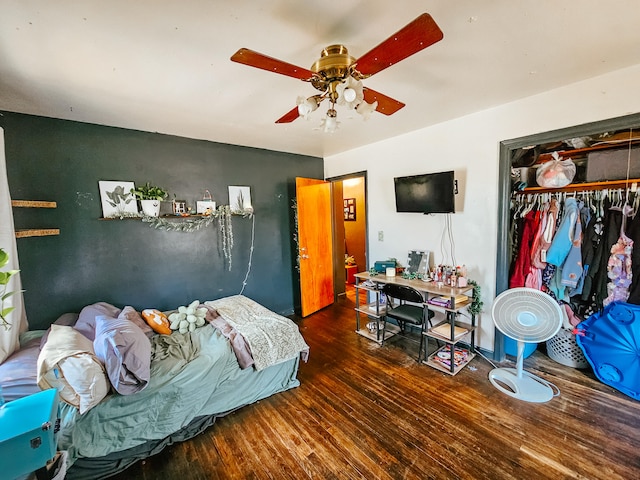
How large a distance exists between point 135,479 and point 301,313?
257cm

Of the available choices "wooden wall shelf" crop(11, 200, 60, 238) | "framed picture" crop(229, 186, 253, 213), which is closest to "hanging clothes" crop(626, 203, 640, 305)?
"framed picture" crop(229, 186, 253, 213)

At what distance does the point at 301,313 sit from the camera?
400 centimetres

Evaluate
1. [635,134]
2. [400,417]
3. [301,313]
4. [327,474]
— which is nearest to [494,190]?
[635,134]

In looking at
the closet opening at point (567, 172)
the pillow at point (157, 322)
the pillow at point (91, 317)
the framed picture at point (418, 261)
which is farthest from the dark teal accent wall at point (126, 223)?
the closet opening at point (567, 172)

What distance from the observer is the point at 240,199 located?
3.51m

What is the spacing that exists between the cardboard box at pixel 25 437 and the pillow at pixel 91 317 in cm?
116

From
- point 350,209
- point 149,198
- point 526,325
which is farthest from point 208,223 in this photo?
point 526,325

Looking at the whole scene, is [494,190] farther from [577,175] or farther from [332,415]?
[332,415]

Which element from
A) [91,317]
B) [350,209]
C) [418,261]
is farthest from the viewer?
[350,209]

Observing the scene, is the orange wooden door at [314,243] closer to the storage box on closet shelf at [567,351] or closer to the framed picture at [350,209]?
the framed picture at [350,209]

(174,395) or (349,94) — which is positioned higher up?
(349,94)

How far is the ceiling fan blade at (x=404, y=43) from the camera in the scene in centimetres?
98

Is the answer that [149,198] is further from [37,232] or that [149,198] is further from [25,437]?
[25,437]

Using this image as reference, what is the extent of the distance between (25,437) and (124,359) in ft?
2.26
